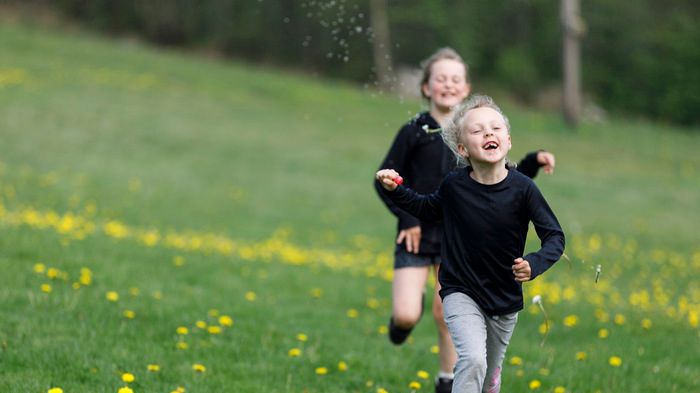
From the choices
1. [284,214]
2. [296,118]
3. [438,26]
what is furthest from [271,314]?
[438,26]

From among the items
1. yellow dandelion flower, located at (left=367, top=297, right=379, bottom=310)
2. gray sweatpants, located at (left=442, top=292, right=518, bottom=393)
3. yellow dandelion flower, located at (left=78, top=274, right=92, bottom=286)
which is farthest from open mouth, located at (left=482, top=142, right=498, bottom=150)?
yellow dandelion flower, located at (left=367, top=297, right=379, bottom=310)

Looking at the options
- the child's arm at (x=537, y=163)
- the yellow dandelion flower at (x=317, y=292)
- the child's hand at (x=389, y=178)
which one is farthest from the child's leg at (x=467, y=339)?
the yellow dandelion flower at (x=317, y=292)

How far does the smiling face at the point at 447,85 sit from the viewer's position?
210 inches

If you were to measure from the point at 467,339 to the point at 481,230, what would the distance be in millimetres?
553

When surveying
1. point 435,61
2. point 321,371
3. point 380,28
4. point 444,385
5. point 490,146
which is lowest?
point 321,371

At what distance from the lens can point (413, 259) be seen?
214 inches

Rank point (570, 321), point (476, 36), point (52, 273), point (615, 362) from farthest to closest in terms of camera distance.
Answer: point (476, 36) < point (570, 321) < point (52, 273) < point (615, 362)

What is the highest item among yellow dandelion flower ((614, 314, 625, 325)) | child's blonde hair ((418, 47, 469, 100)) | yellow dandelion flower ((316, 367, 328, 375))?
child's blonde hair ((418, 47, 469, 100))

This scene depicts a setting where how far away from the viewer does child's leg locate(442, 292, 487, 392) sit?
3.92 m

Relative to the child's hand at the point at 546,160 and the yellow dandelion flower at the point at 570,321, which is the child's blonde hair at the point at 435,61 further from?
the yellow dandelion flower at the point at 570,321

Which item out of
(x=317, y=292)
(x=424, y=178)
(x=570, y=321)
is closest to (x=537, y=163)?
(x=424, y=178)

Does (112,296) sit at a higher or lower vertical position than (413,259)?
lower

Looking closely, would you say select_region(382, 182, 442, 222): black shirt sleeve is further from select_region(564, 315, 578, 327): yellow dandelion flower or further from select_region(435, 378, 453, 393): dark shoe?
select_region(564, 315, 578, 327): yellow dandelion flower

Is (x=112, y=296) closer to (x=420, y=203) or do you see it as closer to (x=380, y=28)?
(x=420, y=203)
